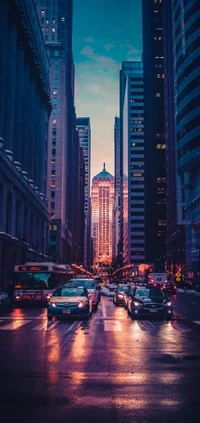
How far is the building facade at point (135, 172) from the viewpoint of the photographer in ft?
533

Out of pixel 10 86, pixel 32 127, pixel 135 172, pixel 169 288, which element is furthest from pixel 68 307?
pixel 135 172

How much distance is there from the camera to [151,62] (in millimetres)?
148500

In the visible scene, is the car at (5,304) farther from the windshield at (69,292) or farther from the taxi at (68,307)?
the taxi at (68,307)

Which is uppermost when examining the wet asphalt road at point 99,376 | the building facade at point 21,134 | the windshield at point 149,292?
the building facade at point 21,134

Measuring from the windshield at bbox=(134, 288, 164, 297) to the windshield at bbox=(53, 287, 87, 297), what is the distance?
2.71 metres

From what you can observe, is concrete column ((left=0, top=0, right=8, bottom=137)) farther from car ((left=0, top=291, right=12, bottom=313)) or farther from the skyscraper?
the skyscraper

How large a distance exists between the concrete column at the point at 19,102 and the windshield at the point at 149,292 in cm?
4604

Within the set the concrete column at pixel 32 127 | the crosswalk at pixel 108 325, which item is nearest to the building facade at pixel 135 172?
the concrete column at pixel 32 127

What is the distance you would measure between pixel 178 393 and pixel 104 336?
7.60 meters

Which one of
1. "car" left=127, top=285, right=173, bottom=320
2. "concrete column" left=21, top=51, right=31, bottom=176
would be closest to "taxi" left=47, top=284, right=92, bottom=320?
"car" left=127, top=285, right=173, bottom=320

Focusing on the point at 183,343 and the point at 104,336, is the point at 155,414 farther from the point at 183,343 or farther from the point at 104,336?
the point at 104,336

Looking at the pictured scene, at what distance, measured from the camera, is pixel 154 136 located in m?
146

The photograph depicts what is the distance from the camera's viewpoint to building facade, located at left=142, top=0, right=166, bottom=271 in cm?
14288

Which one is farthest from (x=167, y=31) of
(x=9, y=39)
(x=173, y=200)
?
(x=9, y=39)
